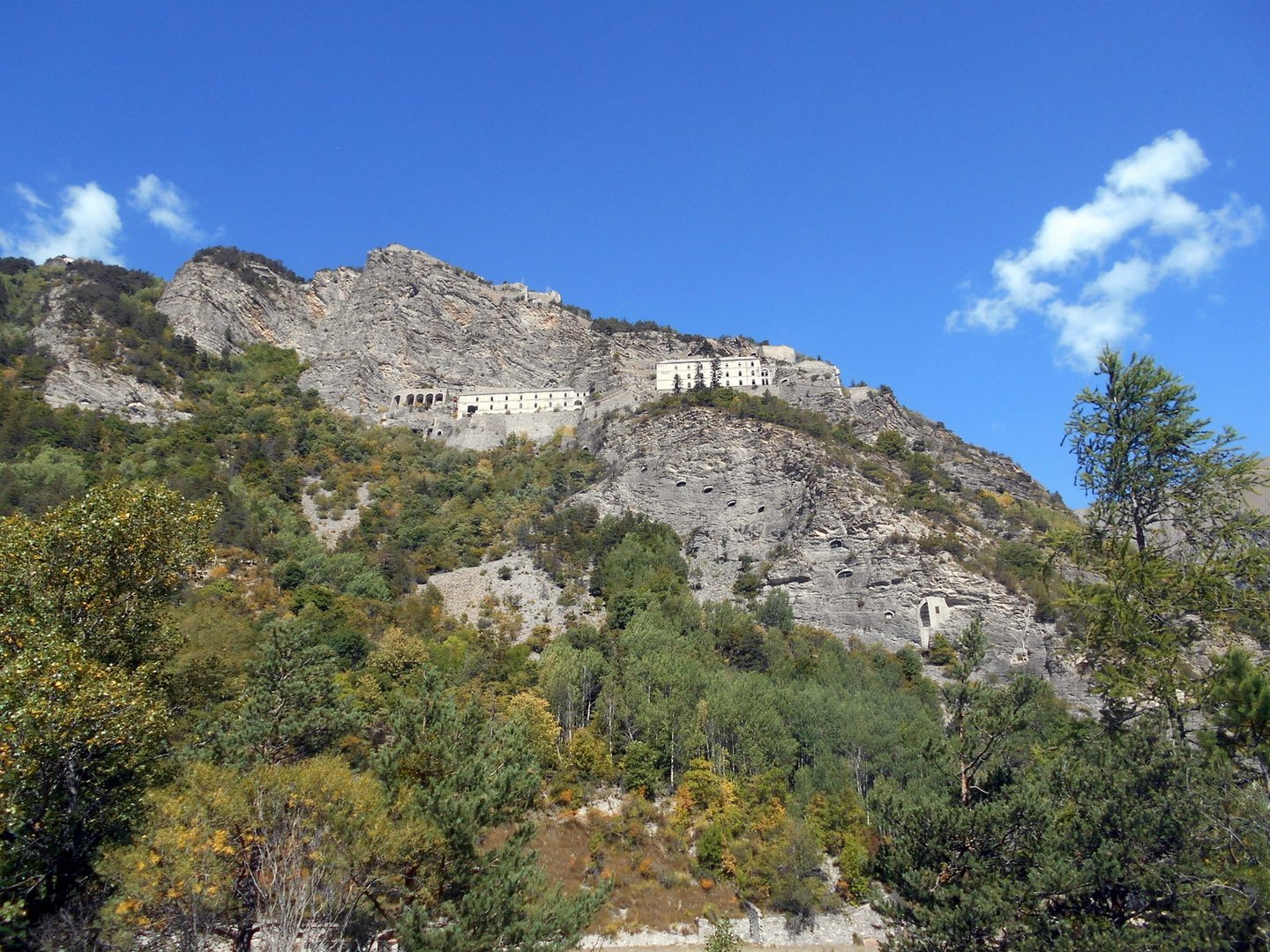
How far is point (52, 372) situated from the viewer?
6669cm

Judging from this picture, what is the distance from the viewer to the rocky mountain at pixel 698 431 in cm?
5344

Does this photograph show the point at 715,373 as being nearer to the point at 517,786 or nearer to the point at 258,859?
the point at 517,786

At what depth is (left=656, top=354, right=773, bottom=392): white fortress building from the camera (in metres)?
82.5

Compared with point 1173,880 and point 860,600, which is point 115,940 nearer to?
point 1173,880

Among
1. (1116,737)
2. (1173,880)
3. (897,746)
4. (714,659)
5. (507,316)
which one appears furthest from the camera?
(507,316)

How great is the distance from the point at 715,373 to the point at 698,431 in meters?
18.2

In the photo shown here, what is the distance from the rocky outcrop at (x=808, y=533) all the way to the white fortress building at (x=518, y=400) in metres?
13.9

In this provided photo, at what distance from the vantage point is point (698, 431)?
6662cm

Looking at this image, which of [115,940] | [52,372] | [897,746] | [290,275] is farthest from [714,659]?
[290,275]

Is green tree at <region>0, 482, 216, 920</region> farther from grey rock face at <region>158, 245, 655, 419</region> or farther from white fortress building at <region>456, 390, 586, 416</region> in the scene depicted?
grey rock face at <region>158, 245, 655, 419</region>

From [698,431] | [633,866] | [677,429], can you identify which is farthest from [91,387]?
[633,866]

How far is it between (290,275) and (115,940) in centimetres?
10131

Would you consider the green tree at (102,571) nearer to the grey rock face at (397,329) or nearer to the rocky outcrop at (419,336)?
the rocky outcrop at (419,336)

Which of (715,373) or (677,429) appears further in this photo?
(715,373)
